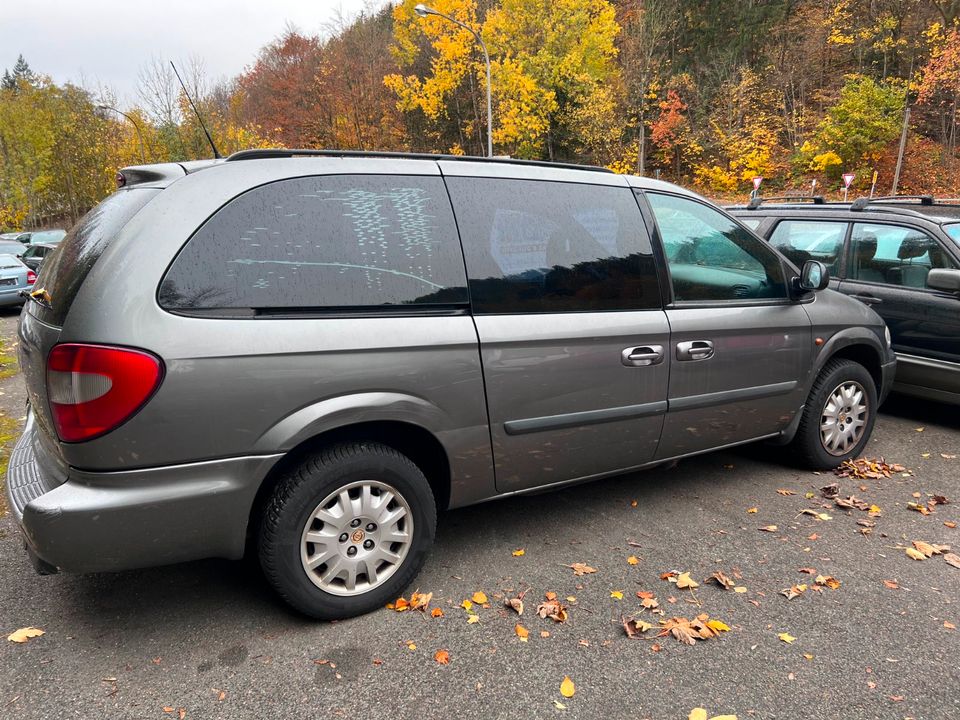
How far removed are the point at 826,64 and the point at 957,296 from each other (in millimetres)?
30060

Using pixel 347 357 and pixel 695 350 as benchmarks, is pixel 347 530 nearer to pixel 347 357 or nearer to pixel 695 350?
pixel 347 357

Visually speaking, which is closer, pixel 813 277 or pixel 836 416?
pixel 813 277

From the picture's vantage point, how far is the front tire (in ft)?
8.29

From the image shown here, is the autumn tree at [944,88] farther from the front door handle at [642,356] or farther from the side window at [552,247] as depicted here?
the front door handle at [642,356]

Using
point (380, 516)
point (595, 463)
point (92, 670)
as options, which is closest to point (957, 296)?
point (595, 463)

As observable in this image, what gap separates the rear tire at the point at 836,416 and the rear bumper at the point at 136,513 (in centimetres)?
340

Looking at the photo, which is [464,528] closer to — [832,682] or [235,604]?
[235,604]

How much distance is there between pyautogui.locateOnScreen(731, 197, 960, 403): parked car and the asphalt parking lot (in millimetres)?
1891

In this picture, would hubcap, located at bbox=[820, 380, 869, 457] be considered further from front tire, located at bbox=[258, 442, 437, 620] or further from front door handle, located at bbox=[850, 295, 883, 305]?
front tire, located at bbox=[258, 442, 437, 620]

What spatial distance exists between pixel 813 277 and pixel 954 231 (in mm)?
2264

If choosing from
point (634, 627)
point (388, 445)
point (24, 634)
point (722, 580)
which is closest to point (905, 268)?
point (722, 580)

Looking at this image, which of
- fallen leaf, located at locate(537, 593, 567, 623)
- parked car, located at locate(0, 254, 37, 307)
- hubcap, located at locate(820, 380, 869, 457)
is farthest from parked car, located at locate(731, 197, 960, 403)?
parked car, located at locate(0, 254, 37, 307)

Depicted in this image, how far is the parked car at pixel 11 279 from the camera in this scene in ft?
43.6

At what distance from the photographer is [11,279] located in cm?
Answer: 1338
